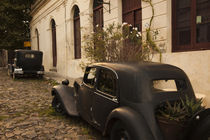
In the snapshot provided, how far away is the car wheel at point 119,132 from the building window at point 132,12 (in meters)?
5.80

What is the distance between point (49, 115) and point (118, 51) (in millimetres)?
2788

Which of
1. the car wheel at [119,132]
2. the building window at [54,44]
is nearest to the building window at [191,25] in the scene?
the car wheel at [119,132]

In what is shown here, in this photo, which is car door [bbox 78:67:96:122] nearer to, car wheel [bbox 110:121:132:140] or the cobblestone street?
the cobblestone street

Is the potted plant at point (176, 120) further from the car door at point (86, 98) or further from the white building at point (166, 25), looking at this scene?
the white building at point (166, 25)

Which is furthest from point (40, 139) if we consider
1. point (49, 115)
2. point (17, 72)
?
point (17, 72)

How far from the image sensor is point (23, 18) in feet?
79.3

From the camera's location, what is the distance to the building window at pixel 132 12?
8.07m

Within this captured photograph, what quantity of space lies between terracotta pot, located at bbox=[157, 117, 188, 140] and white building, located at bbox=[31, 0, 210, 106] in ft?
10.8

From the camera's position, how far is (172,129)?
2488mm

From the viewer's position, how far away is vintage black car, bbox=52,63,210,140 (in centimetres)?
251

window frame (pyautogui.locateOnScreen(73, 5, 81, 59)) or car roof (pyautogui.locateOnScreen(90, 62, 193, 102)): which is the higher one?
window frame (pyautogui.locateOnScreen(73, 5, 81, 59))

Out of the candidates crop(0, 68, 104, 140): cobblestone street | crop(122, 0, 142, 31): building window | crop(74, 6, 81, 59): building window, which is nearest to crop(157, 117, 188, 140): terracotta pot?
crop(0, 68, 104, 140): cobblestone street

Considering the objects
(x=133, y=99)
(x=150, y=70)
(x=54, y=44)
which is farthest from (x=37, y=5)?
(x=133, y=99)

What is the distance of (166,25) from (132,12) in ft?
7.29
